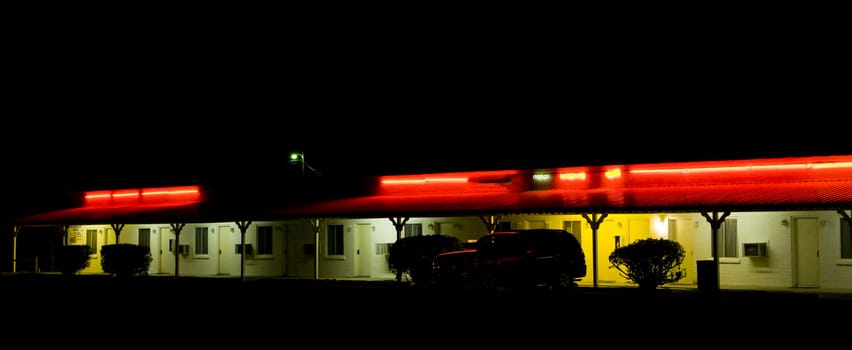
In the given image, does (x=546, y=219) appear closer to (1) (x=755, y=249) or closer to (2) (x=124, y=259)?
(1) (x=755, y=249)

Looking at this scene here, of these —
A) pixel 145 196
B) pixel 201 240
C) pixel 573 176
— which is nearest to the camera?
pixel 573 176

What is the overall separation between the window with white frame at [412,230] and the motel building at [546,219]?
7 cm

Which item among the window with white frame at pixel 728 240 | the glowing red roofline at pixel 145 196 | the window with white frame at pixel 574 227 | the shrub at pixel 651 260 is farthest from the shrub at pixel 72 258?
the window with white frame at pixel 728 240

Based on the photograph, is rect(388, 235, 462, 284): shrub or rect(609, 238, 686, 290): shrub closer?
rect(609, 238, 686, 290): shrub

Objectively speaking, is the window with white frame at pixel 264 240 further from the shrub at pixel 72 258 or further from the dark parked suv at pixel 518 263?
the dark parked suv at pixel 518 263

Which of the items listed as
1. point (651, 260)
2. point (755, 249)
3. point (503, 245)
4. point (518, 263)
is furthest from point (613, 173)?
point (518, 263)

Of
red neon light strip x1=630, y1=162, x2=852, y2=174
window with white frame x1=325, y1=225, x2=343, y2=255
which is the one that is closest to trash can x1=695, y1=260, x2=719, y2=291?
red neon light strip x1=630, y1=162, x2=852, y2=174

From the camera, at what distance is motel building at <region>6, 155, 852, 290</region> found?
22.5 meters

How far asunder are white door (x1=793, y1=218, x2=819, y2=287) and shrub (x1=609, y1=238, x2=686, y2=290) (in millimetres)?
2951

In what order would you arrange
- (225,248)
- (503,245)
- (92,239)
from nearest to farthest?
(503,245) < (225,248) < (92,239)

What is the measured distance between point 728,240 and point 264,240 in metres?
14.9

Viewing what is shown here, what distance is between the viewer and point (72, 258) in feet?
108

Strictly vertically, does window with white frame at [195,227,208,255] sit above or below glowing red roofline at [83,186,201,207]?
below

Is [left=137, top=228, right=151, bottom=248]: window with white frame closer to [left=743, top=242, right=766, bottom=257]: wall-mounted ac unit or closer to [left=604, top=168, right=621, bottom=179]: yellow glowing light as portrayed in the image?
[left=604, top=168, right=621, bottom=179]: yellow glowing light
